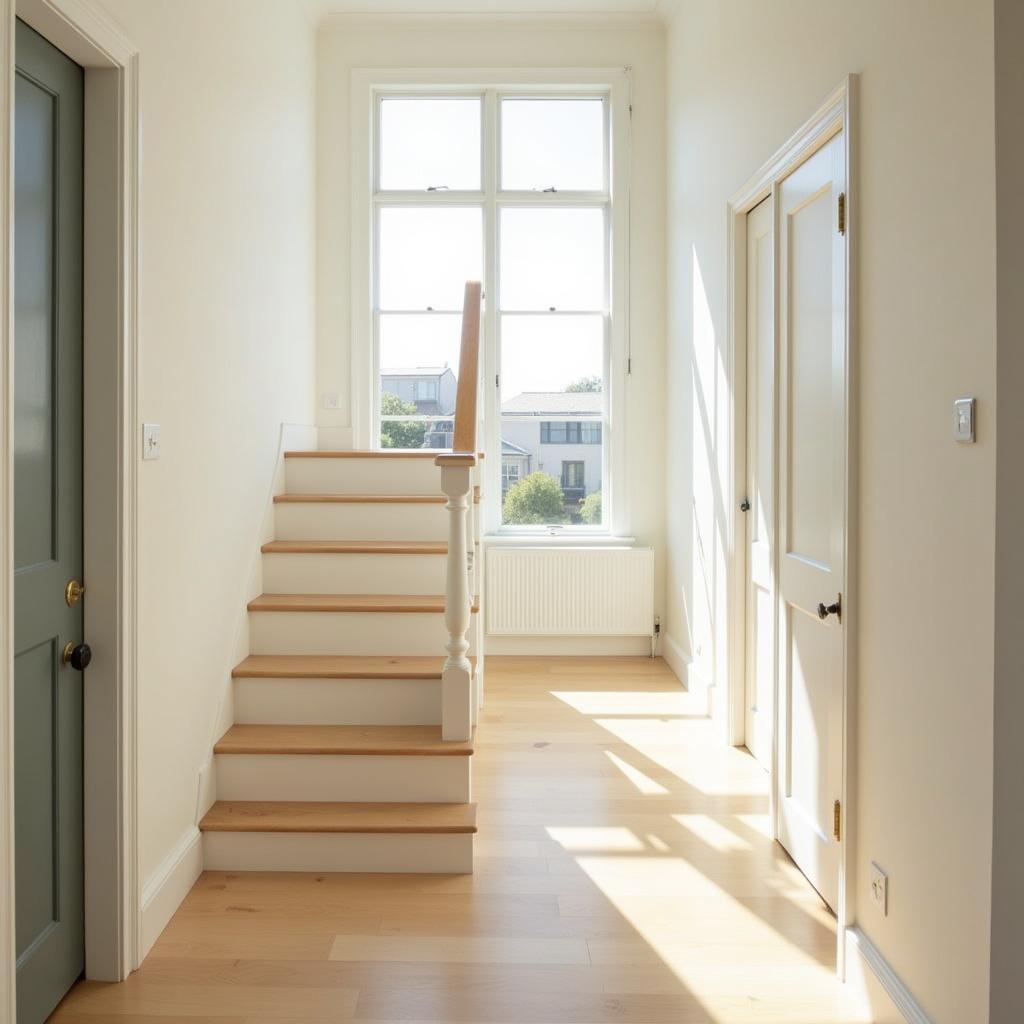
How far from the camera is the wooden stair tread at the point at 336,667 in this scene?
3.25m

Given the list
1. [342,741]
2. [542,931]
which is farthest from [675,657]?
[542,931]

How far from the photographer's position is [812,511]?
2.83 meters

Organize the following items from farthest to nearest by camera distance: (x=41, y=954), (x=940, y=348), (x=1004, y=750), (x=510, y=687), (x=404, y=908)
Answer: (x=510, y=687), (x=404, y=908), (x=41, y=954), (x=940, y=348), (x=1004, y=750)

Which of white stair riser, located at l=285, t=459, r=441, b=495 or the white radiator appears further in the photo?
the white radiator

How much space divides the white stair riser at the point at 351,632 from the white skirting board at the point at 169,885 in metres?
0.87

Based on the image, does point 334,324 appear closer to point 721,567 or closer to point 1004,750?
point 721,567

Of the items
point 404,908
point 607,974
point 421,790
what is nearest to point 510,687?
point 421,790

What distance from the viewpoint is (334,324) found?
5.68m

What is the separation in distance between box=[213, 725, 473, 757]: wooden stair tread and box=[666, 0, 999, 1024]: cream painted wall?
1.31 m

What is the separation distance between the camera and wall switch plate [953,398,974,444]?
1.74 metres

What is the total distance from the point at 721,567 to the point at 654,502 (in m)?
1.54

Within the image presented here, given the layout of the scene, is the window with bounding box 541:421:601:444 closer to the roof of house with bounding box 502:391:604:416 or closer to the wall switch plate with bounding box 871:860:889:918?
the roof of house with bounding box 502:391:604:416

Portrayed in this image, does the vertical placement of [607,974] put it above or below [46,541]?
below

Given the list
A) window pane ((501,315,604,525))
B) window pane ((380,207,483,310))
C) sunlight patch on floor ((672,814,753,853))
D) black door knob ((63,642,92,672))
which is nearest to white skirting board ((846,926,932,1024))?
sunlight patch on floor ((672,814,753,853))
